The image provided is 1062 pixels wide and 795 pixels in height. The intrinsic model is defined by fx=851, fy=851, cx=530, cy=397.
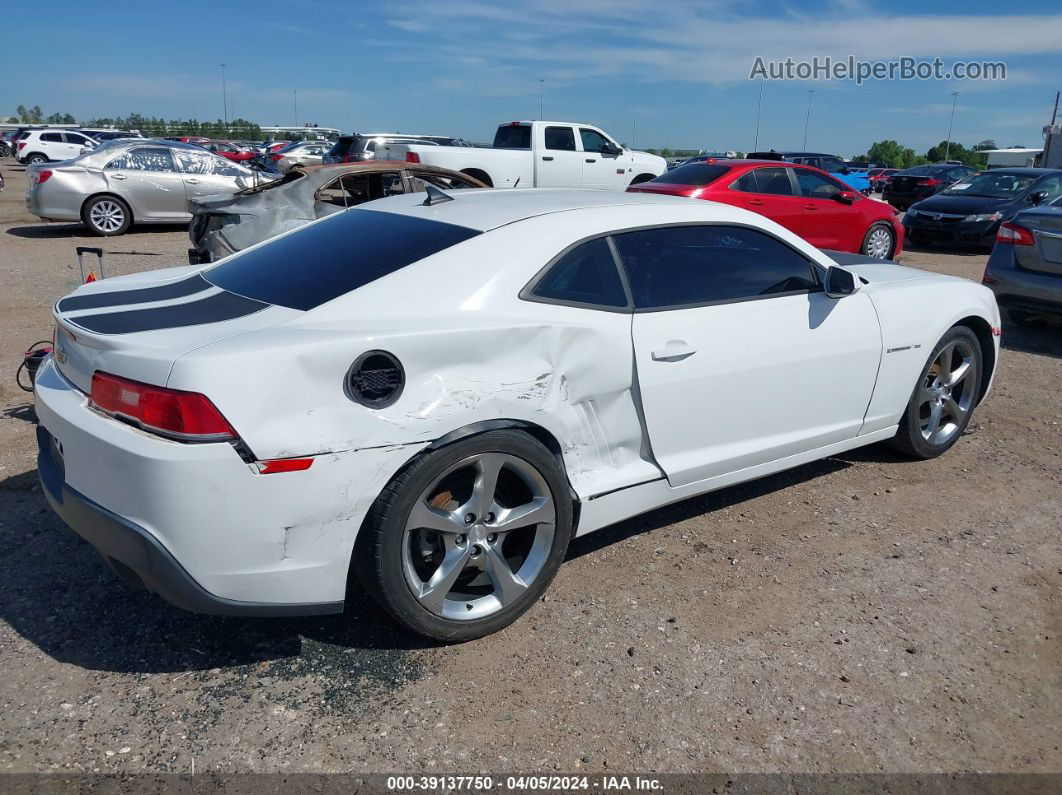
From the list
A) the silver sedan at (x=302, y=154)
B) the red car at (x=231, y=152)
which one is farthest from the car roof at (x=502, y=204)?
the red car at (x=231, y=152)

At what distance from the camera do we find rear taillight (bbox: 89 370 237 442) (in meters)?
2.51

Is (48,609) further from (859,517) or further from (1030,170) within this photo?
(1030,170)

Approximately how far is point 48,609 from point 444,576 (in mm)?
1579

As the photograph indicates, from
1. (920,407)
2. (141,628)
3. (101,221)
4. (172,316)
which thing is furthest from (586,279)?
(101,221)

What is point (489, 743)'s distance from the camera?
2.63 meters

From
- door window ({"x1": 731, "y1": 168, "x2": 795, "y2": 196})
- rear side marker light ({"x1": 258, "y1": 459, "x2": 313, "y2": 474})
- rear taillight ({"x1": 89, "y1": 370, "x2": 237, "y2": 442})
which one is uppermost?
door window ({"x1": 731, "y1": 168, "x2": 795, "y2": 196})

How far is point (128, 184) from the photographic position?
14.3 meters

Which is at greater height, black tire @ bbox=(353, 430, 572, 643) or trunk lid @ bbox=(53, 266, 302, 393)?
trunk lid @ bbox=(53, 266, 302, 393)

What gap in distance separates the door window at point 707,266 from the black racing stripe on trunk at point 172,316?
5.02 ft

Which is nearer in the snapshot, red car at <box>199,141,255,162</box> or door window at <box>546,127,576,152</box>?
door window at <box>546,127,576,152</box>

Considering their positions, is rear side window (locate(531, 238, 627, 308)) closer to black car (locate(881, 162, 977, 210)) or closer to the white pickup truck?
the white pickup truck

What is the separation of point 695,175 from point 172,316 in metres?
9.65

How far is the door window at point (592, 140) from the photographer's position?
17422mm

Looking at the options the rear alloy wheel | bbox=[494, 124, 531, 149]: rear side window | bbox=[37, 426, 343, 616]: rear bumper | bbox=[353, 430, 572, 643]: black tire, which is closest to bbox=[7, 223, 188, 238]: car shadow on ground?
bbox=[494, 124, 531, 149]: rear side window
